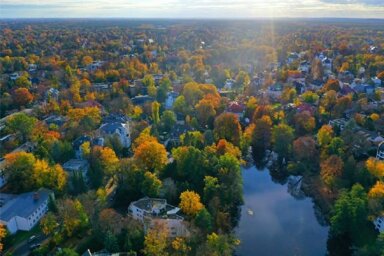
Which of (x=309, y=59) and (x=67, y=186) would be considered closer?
(x=67, y=186)

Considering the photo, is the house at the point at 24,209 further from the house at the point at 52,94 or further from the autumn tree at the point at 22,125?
the house at the point at 52,94

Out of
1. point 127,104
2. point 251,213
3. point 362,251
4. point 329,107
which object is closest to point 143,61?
point 127,104

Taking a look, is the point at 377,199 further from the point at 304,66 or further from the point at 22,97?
the point at 304,66

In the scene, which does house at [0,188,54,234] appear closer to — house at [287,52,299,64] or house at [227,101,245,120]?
house at [227,101,245,120]

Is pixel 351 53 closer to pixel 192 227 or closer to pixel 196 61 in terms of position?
pixel 196 61

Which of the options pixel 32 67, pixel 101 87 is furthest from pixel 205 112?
pixel 32 67

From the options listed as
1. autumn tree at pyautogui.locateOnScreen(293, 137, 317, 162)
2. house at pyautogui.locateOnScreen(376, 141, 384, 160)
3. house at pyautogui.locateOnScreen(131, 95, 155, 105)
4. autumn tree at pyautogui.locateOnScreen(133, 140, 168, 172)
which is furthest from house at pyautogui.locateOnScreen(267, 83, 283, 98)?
autumn tree at pyautogui.locateOnScreen(133, 140, 168, 172)

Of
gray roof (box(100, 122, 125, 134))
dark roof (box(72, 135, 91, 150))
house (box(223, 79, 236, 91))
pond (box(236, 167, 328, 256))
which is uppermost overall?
gray roof (box(100, 122, 125, 134))
